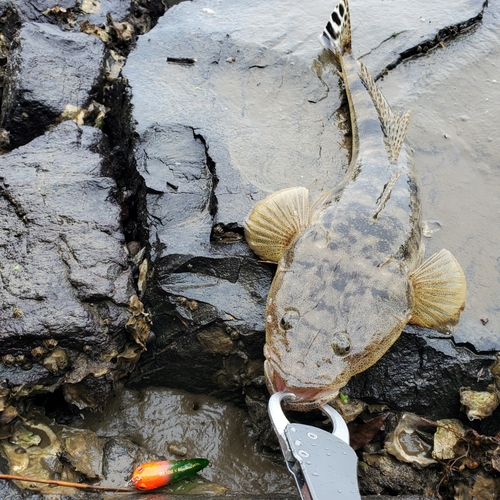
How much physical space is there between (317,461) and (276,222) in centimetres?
181

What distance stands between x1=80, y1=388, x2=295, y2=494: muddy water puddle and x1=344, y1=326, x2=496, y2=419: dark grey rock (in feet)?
3.03

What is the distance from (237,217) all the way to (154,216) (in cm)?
69

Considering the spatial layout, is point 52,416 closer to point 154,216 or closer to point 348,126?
point 154,216

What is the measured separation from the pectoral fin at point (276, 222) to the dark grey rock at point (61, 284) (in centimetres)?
99

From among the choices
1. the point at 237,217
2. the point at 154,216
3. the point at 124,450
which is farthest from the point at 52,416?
the point at 237,217

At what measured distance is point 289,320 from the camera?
3307 mm

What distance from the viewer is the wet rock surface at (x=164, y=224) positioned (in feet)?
12.1

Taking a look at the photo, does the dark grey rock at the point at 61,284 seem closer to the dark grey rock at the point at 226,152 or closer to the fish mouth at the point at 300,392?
the dark grey rock at the point at 226,152

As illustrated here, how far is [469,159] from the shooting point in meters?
5.11

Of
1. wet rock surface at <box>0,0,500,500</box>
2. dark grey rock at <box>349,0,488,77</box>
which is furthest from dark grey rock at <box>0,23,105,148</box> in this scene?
dark grey rock at <box>349,0,488,77</box>

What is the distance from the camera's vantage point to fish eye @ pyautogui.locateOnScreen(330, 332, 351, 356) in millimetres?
3232

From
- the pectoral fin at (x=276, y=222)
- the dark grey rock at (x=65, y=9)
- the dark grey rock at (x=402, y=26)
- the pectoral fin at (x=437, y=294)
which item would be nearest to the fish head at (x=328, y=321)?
the pectoral fin at (x=437, y=294)

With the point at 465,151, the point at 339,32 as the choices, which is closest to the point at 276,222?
the point at 465,151

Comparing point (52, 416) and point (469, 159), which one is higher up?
point (469, 159)
